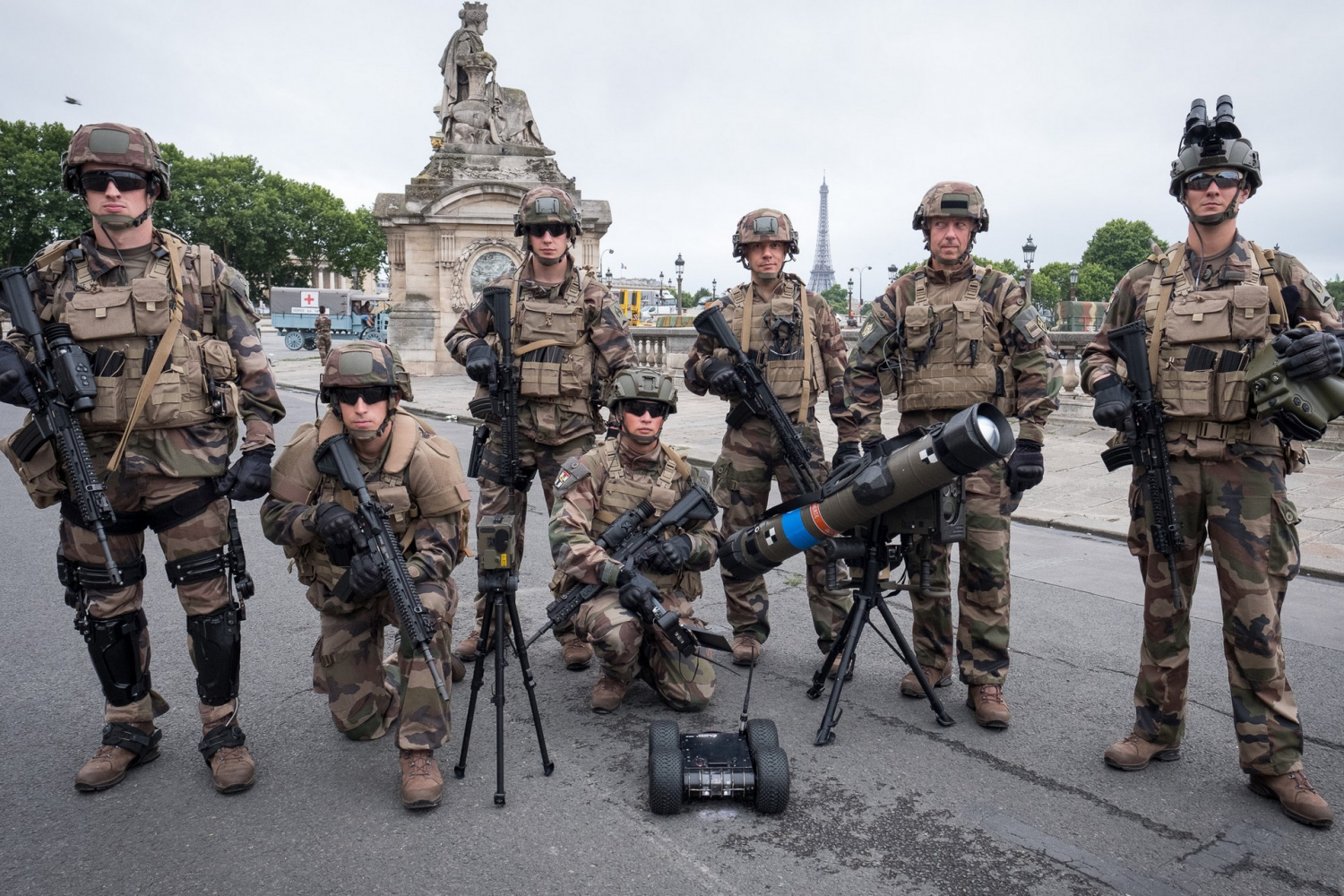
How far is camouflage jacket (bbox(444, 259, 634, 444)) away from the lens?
5.04 m

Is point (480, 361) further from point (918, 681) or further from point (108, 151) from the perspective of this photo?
point (918, 681)

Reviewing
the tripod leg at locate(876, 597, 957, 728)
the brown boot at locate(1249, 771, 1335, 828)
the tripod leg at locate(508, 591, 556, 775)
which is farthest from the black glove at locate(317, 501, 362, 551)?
the brown boot at locate(1249, 771, 1335, 828)

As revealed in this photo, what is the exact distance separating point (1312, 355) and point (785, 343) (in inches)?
96.1

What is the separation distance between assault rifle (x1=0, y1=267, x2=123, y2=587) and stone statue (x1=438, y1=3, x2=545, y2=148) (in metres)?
21.2

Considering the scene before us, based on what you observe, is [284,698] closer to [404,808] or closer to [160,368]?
[404,808]

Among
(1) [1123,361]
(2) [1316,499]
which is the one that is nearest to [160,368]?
(1) [1123,361]

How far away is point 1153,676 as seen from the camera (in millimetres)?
3801

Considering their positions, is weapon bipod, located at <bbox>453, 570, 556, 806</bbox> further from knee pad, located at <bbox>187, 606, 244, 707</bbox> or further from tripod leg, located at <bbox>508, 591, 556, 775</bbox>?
knee pad, located at <bbox>187, 606, 244, 707</bbox>

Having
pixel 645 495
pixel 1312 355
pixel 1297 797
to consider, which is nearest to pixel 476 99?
pixel 645 495

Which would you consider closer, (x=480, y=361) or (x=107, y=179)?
(x=107, y=179)

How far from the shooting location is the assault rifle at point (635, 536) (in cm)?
425

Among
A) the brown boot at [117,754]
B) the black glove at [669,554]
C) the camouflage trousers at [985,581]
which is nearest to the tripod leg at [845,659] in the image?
the camouflage trousers at [985,581]

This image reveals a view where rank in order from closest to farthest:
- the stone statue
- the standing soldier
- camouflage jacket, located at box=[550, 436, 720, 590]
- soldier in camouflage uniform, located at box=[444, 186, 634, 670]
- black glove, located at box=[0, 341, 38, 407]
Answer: black glove, located at box=[0, 341, 38, 407], camouflage jacket, located at box=[550, 436, 720, 590], soldier in camouflage uniform, located at box=[444, 186, 634, 670], the stone statue, the standing soldier

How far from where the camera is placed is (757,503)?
16.7 ft
